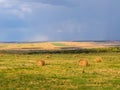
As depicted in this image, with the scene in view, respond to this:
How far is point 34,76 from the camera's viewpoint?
112 ft

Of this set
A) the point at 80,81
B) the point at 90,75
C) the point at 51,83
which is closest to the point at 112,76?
the point at 90,75

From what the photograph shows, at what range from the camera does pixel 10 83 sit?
29.9 metres

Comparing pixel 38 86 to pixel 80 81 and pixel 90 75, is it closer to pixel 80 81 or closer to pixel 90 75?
pixel 80 81

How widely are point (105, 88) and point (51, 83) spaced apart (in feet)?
14.2

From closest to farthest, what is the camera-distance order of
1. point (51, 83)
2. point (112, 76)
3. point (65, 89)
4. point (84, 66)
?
point (65, 89) → point (51, 83) → point (112, 76) → point (84, 66)

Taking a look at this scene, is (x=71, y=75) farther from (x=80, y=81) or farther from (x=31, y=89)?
(x=31, y=89)

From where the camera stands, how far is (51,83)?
96.7 feet

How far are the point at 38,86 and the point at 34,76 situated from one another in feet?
20.7

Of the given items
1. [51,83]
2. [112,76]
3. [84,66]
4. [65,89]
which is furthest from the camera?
[84,66]

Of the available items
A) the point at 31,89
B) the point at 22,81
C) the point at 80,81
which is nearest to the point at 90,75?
the point at 80,81

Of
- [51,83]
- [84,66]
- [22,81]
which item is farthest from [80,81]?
[84,66]

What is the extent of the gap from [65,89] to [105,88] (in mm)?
2669

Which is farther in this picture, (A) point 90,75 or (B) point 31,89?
(A) point 90,75

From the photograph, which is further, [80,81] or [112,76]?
[112,76]
